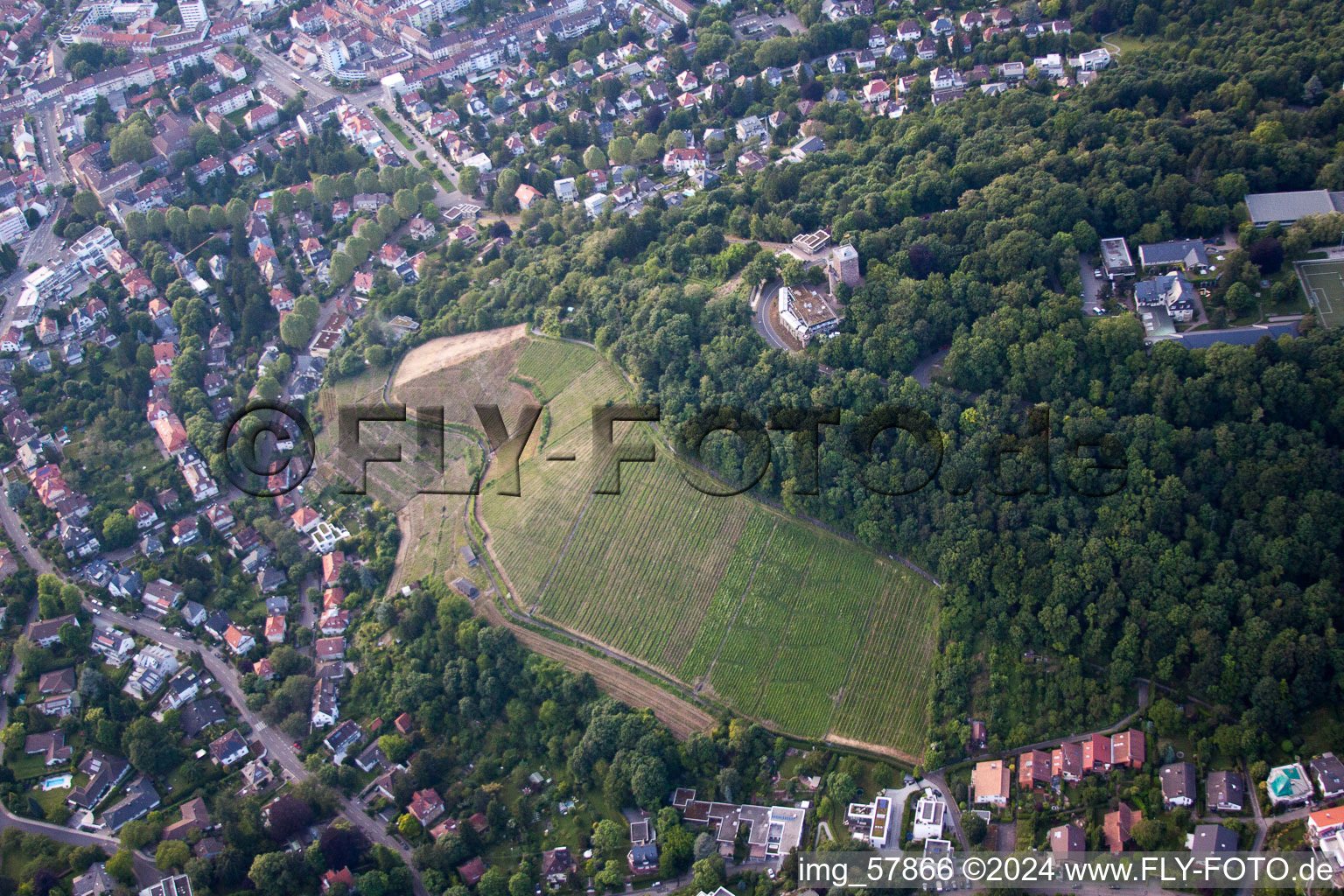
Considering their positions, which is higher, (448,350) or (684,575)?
(448,350)

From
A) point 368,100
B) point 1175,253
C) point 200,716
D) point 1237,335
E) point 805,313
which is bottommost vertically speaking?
point 200,716

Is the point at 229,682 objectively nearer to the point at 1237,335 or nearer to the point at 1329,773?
the point at 1329,773

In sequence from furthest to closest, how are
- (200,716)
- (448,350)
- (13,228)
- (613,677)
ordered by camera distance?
(13,228), (448,350), (200,716), (613,677)

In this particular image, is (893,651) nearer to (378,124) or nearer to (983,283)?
(983,283)

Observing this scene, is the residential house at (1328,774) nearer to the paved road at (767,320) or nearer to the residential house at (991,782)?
the residential house at (991,782)

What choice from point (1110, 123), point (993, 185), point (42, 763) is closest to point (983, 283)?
point (993, 185)

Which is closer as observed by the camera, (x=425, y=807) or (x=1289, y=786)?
(x=1289, y=786)

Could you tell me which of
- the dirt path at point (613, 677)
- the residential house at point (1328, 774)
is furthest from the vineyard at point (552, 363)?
the residential house at point (1328, 774)

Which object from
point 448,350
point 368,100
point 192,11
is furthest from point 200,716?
point 192,11
